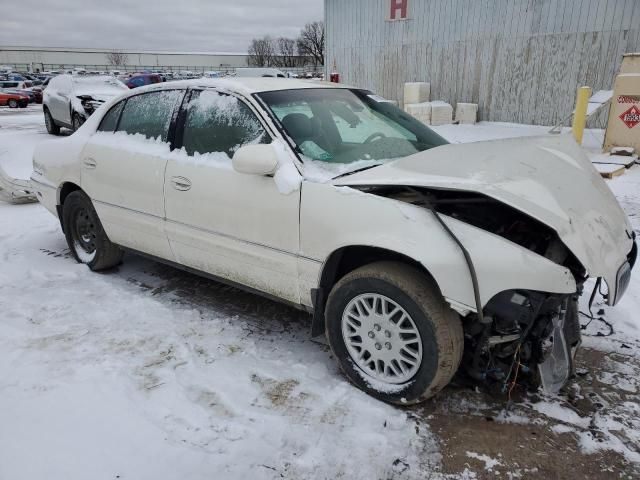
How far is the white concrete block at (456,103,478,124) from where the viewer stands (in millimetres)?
13789

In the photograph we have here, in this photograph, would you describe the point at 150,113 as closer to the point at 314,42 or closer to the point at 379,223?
the point at 379,223


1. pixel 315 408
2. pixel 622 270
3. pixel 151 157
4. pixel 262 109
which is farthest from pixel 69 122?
pixel 622 270

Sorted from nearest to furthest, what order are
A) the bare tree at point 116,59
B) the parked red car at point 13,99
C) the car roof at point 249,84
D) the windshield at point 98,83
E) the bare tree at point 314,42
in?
the car roof at point 249,84
the windshield at point 98,83
the parked red car at point 13,99
the bare tree at point 314,42
the bare tree at point 116,59

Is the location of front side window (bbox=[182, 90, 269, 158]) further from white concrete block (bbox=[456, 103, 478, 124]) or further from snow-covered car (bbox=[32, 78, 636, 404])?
white concrete block (bbox=[456, 103, 478, 124])

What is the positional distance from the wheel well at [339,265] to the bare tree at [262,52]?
84.2 meters

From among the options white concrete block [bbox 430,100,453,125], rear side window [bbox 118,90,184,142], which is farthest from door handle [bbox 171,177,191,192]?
white concrete block [bbox 430,100,453,125]

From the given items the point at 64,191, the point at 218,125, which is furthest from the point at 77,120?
the point at 218,125

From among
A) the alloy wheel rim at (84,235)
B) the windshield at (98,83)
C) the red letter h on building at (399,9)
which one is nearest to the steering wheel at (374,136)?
the alloy wheel rim at (84,235)

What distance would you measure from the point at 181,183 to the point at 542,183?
228cm

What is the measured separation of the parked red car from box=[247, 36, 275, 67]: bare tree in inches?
2364

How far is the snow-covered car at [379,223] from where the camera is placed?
2.27m

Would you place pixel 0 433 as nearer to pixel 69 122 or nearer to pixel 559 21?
pixel 69 122

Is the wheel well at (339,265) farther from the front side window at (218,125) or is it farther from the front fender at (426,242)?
the front side window at (218,125)

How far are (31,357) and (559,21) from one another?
45.0ft
